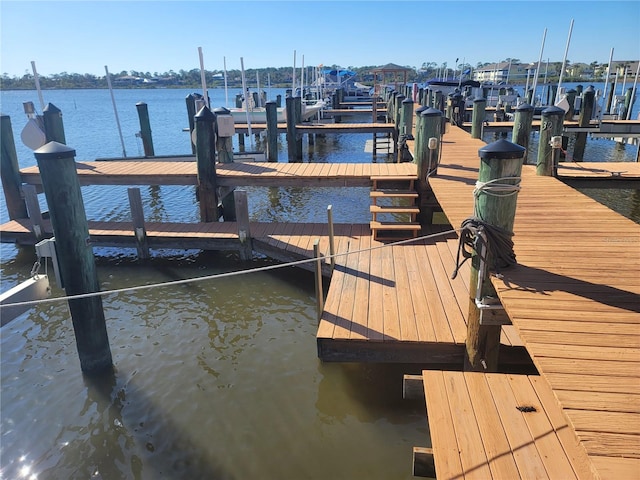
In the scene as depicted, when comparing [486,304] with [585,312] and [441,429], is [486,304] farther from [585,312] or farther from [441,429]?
[441,429]

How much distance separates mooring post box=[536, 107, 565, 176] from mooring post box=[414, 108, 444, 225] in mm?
1933

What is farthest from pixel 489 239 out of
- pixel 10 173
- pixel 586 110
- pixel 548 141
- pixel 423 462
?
pixel 586 110

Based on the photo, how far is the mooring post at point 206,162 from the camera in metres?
9.12

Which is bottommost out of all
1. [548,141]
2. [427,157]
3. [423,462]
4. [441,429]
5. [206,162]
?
[423,462]

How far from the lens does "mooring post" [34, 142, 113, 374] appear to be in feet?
15.7

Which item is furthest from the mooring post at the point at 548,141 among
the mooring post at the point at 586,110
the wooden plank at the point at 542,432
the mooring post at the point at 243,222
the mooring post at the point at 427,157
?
the mooring post at the point at 586,110

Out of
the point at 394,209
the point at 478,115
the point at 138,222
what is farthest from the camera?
the point at 478,115

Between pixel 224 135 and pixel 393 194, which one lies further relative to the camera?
pixel 224 135

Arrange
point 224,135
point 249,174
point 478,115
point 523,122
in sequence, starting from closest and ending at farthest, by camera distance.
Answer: point 523,122, point 249,174, point 224,135, point 478,115

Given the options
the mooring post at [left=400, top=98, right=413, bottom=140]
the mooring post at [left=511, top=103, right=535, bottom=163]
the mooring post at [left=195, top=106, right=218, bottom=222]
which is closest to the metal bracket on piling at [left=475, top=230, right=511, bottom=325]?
the mooring post at [left=511, top=103, right=535, bottom=163]

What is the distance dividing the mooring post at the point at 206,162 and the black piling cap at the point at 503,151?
662 cm

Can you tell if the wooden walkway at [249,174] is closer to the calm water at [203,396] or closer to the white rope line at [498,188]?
the calm water at [203,396]

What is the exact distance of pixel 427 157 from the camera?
8.27 metres

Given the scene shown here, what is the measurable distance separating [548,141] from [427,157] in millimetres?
2369
